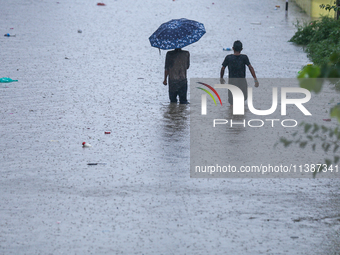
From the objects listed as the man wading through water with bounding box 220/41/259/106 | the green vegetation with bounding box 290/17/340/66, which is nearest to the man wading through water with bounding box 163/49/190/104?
the man wading through water with bounding box 220/41/259/106

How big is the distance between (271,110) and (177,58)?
188cm

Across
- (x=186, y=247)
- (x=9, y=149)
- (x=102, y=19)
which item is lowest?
(x=186, y=247)

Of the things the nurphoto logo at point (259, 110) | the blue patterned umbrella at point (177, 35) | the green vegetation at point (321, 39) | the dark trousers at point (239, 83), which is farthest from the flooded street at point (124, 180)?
the blue patterned umbrella at point (177, 35)

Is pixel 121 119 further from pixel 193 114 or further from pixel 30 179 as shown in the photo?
pixel 30 179

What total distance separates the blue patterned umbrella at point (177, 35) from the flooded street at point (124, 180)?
113 centimetres

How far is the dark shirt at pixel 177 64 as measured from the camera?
32.5 feet

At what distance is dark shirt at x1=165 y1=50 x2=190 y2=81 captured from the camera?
9.91m

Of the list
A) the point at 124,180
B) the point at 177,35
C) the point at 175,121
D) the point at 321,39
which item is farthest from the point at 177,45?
the point at 321,39

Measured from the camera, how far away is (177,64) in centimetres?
993

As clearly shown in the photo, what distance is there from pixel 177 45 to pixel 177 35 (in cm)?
19

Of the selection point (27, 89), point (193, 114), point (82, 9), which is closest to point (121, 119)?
point (193, 114)

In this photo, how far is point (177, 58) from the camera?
390 inches

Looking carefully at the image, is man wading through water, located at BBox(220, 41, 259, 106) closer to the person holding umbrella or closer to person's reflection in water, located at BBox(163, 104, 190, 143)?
the person holding umbrella

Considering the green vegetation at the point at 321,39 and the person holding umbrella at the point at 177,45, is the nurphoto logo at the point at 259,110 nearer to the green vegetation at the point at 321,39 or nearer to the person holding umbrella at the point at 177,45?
the person holding umbrella at the point at 177,45
